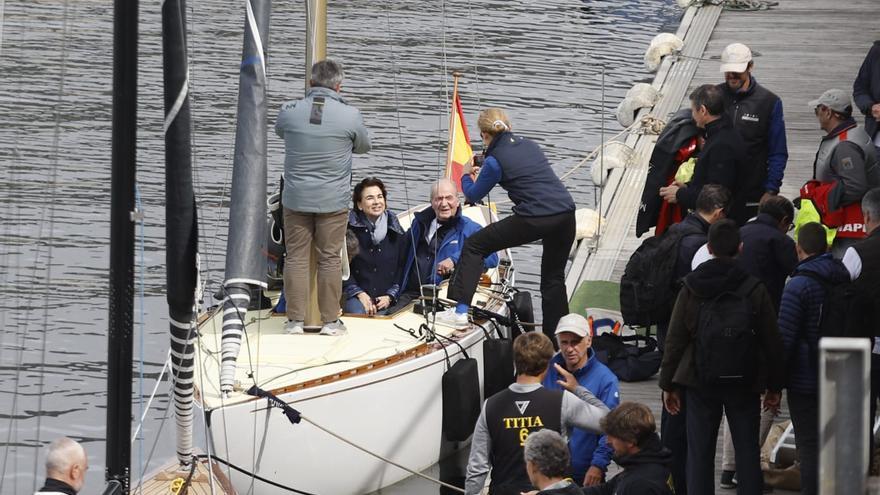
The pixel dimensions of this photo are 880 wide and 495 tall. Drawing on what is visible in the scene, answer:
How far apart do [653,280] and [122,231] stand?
3.57 meters

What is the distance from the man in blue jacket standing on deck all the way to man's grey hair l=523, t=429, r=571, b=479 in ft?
3.71

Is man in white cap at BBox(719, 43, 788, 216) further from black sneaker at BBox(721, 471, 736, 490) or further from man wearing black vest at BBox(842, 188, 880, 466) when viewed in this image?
man wearing black vest at BBox(842, 188, 880, 466)

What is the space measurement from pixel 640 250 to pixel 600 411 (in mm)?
2288

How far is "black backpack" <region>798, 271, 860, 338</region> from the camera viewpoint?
255 inches

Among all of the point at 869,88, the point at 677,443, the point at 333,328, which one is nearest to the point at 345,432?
the point at 333,328

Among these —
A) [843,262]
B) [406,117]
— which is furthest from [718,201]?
[406,117]

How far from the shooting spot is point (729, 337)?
6.43m

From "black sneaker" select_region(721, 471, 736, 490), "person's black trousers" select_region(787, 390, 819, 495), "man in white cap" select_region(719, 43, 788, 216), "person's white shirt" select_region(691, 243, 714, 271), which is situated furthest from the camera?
"man in white cap" select_region(719, 43, 788, 216)

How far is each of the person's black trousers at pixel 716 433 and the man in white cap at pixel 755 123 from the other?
98.2 inches

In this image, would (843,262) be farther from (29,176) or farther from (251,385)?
(29,176)

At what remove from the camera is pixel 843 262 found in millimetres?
6711

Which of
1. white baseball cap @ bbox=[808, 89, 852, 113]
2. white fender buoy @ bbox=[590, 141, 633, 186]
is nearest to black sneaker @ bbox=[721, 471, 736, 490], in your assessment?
white baseball cap @ bbox=[808, 89, 852, 113]

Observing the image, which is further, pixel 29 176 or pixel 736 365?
pixel 29 176

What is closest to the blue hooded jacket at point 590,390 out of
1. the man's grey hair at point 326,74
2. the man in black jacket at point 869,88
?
the man's grey hair at point 326,74
